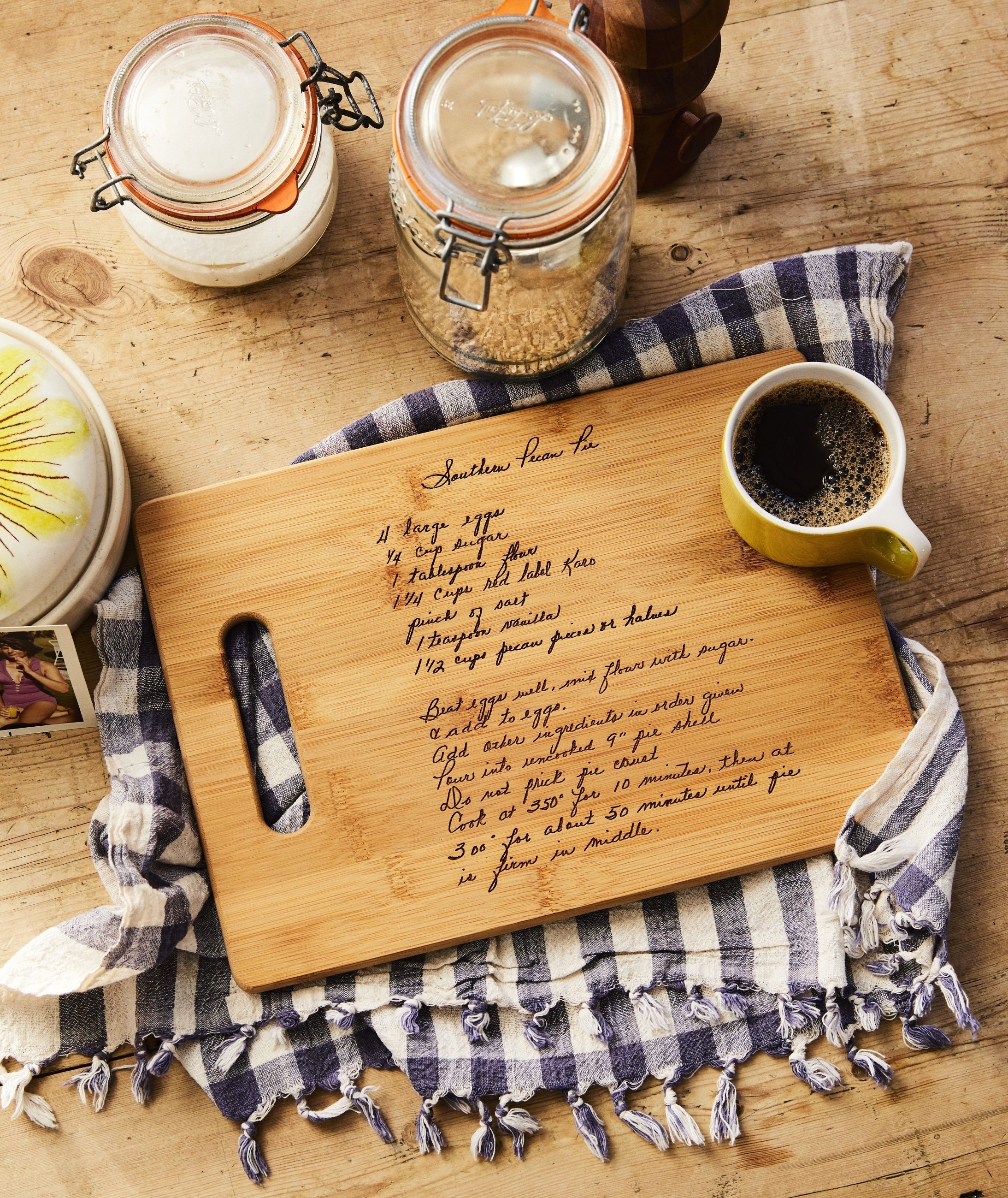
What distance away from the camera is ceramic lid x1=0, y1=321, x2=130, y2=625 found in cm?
77

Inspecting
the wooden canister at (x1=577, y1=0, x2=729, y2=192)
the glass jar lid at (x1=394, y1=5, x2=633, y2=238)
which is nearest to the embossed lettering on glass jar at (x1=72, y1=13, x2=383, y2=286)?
the glass jar lid at (x1=394, y1=5, x2=633, y2=238)

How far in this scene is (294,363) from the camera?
95cm

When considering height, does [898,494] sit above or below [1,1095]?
above

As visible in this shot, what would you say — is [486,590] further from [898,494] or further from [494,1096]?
[494,1096]

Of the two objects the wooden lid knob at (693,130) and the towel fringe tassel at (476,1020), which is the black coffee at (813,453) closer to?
the wooden lid knob at (693,130)

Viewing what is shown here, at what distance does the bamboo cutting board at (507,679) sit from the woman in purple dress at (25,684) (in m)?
0.10

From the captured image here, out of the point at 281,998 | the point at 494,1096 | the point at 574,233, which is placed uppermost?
the point at 574,233

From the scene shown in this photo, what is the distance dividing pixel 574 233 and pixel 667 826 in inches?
19.8

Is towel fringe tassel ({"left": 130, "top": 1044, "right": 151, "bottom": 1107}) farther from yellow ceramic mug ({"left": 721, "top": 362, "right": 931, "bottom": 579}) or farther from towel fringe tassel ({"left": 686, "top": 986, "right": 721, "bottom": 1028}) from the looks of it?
yellow ceramic mug ({"left": 721, "top": 362, "right": 931, "bottom": 579})

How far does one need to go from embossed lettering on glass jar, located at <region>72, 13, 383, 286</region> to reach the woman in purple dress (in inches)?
14.7

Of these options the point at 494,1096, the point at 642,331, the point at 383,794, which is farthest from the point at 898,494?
the point at 494,1096

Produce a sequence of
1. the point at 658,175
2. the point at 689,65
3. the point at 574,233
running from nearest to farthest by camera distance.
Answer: the point at 574,233 < the point at 689,65 < the point at 658,175

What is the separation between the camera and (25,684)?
87 centimetres

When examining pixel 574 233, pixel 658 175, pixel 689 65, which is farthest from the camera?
pixel 658 175
